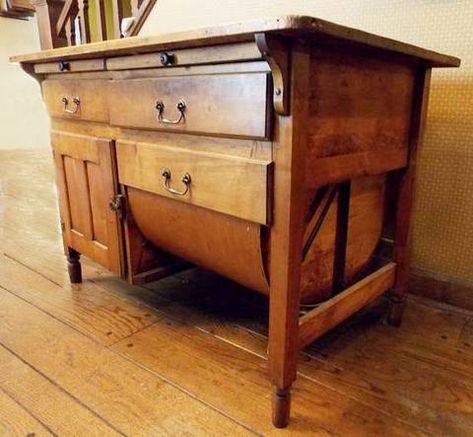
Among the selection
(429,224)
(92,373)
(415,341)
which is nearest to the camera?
(92,373)

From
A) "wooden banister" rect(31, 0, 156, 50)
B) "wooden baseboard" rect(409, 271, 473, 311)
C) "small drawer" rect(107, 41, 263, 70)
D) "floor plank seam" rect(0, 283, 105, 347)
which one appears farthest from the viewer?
"wooden banister" rect(31, 0, 156, 50)

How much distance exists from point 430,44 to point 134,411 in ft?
4.03

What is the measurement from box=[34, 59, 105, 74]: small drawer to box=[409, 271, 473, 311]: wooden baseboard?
1.15 metres

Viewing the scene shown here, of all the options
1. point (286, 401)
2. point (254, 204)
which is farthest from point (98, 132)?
point (286, 401)

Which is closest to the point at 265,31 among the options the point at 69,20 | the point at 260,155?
the point at 260,155

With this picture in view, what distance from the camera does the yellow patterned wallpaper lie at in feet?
3.89

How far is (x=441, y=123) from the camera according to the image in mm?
1265

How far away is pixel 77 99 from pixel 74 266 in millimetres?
611

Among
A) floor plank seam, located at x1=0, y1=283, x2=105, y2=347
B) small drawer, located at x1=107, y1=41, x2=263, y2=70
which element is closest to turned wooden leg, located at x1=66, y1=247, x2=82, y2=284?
floor plank seam, located at x1=0, y1=283, x2=105, y2=347

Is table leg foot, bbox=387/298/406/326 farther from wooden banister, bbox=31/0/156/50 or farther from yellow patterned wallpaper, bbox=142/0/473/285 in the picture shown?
wooden banister, bbox=31/0/156/50

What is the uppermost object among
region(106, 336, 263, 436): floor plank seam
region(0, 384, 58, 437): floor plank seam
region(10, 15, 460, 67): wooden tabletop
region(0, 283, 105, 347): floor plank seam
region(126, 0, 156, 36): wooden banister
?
region(126, 0, 156, 36): wooden banister

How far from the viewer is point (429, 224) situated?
4.46 feet

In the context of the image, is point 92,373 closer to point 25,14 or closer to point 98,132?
point 98,132

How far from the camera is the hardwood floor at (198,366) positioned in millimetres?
900
